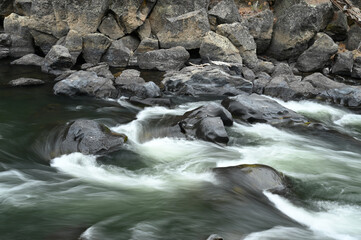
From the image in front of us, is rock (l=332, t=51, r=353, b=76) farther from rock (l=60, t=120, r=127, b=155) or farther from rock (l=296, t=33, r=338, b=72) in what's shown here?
rock (l=60, t=120, r=127, b=155)

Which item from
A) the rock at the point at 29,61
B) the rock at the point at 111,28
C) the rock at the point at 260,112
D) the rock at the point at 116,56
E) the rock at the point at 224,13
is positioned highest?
the rock at the point at 224,13

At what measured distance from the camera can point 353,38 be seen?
65.1 ft

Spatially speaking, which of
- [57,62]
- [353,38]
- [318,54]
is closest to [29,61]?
[57,62]

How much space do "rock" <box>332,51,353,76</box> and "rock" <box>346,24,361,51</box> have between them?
145 inches

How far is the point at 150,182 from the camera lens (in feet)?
19.6

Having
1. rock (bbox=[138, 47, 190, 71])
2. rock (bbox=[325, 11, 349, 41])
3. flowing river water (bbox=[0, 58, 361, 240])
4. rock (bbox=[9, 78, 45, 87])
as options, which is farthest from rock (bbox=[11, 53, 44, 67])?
rock (bbox=[325, 11, 349, 41])

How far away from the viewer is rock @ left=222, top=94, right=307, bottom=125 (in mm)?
9164

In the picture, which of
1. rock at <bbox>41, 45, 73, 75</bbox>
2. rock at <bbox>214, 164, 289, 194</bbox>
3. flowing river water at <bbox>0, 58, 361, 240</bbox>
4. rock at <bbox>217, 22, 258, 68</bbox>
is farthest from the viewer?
rock at <bbox>217, 22, 258, 68</bbox>

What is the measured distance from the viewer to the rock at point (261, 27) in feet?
57.7

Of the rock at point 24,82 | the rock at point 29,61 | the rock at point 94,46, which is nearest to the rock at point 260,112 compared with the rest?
the rock at point 24,82

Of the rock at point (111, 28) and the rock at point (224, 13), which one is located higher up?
the rock at point (224, 13)

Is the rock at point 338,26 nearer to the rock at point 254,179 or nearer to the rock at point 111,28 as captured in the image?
the rock at point 111,28

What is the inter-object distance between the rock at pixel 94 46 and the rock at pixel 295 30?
28.8 feet

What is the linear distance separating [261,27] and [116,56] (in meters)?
7.51
